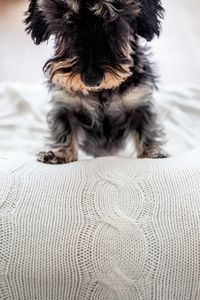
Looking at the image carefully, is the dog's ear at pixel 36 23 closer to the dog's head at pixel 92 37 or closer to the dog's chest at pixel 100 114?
the dog's head at pixel 92 37

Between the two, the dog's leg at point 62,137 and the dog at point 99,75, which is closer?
the dog at point 99,75

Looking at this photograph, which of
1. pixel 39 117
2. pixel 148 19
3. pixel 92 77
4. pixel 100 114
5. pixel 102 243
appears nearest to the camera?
pixel 102 243

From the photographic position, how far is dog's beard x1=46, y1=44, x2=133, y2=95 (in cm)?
136

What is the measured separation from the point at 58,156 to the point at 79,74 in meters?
0.37

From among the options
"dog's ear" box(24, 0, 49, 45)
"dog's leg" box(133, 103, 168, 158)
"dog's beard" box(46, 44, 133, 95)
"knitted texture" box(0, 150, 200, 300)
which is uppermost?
"dog's ear" box(24, 0, 49, 45)

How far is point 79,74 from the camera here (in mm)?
1343

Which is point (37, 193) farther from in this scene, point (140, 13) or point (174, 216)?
point (140, 13)

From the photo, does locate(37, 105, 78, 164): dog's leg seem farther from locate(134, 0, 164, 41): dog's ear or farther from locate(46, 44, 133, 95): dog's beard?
locate(134, 0, 164, 41): dog's ear

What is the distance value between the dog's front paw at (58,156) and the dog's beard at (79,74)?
24cm

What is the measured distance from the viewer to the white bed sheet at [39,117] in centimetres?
179

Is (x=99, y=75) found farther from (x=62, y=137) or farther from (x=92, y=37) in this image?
(x=62, y=137)

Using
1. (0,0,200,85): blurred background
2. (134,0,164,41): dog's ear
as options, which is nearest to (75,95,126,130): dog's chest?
(134,0,164,41): dog's ear

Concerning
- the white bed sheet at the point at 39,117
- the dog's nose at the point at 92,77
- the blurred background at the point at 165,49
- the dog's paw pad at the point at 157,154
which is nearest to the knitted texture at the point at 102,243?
the dog's nose at the point at 92,77

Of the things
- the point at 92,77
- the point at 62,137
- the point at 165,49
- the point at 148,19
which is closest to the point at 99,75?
the point at 92,77
